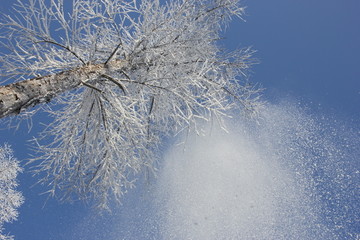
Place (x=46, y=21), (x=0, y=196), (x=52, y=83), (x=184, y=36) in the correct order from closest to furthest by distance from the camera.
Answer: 1. (x=52, y=83)
2. (x=46, y=21)
3. (x=184, y=36)
4. (x=0, y=196)

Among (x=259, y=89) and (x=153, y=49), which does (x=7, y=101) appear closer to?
(x=153, y=49)

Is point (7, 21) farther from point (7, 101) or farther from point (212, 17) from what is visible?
point (212, 17)

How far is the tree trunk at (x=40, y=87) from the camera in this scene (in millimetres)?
2703

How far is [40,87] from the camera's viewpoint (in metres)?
3.04

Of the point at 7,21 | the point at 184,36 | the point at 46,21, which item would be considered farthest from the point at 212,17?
the point at 7,21

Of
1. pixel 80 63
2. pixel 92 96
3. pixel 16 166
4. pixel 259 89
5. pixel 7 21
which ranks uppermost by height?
pixel 7 21

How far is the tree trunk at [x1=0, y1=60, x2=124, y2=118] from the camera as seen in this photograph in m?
2.70

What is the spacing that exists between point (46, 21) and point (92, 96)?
1.15 m

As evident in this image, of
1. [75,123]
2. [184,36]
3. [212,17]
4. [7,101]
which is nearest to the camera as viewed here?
[7,101]

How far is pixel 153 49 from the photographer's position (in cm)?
411

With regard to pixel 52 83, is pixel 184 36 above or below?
below

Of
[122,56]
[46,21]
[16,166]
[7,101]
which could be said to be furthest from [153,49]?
[16,166]

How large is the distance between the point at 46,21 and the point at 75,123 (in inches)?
63.5

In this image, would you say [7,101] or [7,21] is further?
[7,21]
